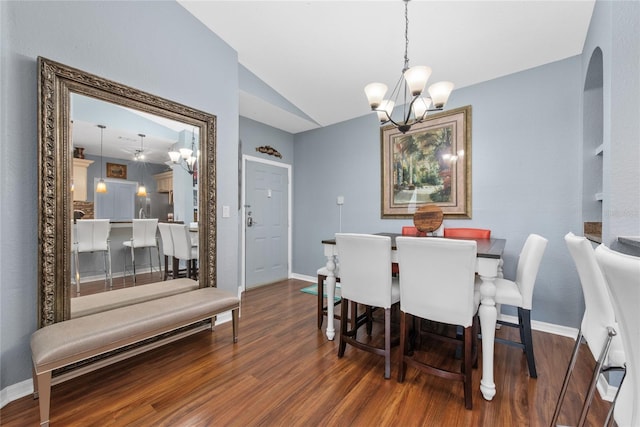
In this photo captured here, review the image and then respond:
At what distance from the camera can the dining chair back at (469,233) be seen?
2.79 metres

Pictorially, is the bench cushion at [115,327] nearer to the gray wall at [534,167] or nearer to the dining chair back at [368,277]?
the dining chair back at [368,277]

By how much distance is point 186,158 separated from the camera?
253 centimetres

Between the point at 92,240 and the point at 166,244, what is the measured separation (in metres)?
0.55

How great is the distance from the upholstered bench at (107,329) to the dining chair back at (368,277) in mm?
1059

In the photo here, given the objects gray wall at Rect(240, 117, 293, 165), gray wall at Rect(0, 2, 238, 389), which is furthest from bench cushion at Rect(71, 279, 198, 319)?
gray wall at Rect(240, 117, 293, 165)

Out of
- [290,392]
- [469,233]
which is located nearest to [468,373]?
[290,392]

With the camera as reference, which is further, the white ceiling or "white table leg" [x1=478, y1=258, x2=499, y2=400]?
the white ceiling

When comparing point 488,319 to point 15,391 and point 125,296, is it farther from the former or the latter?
point 15,391

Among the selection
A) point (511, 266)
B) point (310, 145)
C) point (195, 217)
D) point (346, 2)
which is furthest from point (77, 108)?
point (511, 266)

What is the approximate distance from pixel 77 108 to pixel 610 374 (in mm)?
3927

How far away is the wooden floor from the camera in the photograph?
1472 mm

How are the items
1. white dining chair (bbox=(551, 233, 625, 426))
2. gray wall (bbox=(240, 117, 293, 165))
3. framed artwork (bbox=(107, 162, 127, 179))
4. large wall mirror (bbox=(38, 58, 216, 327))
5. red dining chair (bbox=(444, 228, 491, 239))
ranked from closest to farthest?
white dining chair (bbox=(551, 233, 625, 426)), large wall mirror (bbox=(38, 58, 216, 327)), framed artwork (bbox=(107, 162, 127, 179)), red dining chair (bbox=(444, 228, 491, 239)), gray wall (bbox=(240, 117, 293, 165))

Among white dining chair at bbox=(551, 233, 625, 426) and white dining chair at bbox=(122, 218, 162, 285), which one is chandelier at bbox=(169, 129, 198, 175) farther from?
white dining chair at bbox=(551, 233, 625, 426)

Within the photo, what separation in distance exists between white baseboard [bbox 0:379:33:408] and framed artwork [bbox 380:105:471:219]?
3.62 meters
